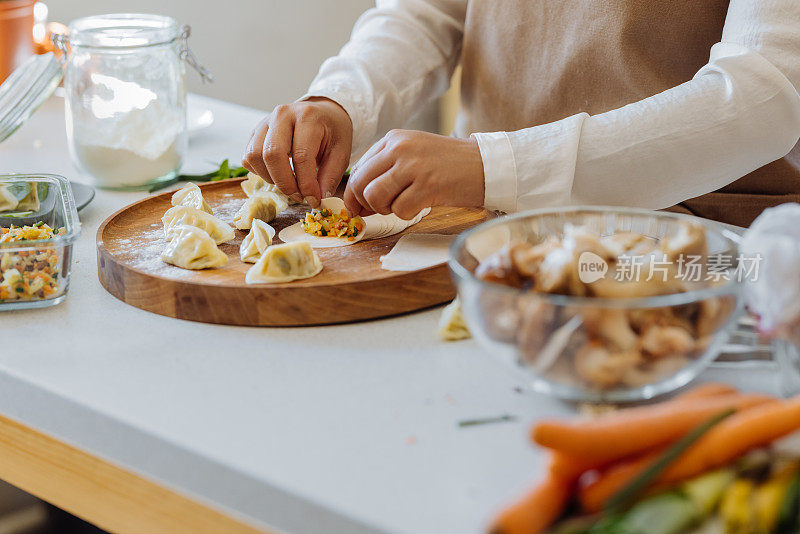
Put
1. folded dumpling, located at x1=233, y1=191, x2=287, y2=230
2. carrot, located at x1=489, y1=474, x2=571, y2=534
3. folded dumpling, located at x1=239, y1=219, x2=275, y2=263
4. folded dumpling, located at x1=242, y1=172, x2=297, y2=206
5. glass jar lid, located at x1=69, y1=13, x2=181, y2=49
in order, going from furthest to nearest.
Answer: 1. glass jar lid, located at x1=69, y1=13, x2=181, y2=49
2. folded dumpling, located at x1=242, y1=172, x2=297, y2=206
3. folded dumpling, located at x1=233, y1=191, x2=287, y2=230
4. folded dumpling, located at x1=239, y1=219, x2=275, y2=263
5. carrot, located at x1=489, y1=474, x2=571, y2=534

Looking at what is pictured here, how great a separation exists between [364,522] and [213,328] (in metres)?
0.41

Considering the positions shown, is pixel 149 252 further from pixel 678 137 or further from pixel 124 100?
pixel 678 137

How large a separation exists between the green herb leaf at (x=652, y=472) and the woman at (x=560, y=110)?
0.54m

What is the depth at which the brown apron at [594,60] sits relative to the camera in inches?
53.4

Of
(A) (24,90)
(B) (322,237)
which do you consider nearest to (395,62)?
(B) (322,237)

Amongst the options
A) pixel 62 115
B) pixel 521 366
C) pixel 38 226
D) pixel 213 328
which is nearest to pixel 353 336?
pixel 213 328

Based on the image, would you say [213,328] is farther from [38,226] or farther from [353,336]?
[38,226]

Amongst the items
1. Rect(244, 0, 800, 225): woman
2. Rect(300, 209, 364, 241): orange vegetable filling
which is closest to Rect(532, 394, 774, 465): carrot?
Rect(244, 0, 800, 225): woman

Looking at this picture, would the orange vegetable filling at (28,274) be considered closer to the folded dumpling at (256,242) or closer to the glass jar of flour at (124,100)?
the folded dumpling at (256,242)

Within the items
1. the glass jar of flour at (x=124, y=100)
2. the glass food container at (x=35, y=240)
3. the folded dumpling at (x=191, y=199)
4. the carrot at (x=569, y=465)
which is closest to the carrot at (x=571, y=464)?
the carrot at (x=569, y=465)

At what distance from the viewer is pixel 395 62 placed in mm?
1610

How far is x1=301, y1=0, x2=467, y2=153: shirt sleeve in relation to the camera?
151 centimetres

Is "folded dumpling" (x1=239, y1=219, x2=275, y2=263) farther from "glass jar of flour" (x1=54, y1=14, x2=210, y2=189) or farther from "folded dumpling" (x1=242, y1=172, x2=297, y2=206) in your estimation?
"glass jar of flour" (x1=54, y1=14, x2=210, y2=189)

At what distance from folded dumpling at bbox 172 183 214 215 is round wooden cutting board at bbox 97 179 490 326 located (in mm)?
126
